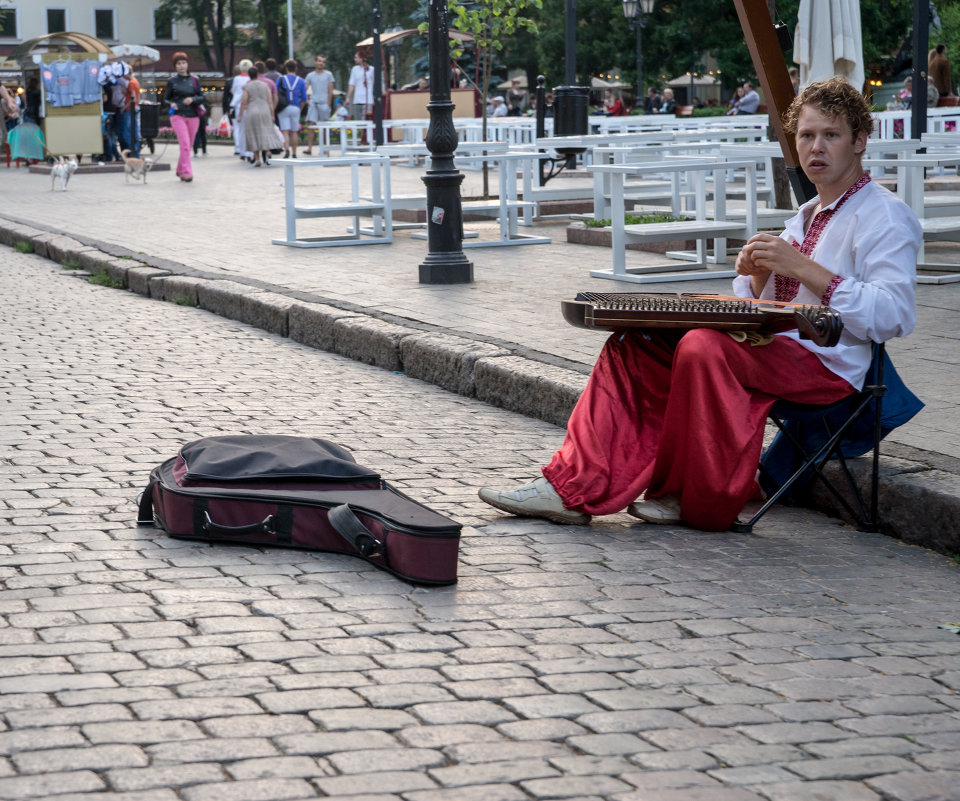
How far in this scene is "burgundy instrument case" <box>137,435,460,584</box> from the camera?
3924 mm

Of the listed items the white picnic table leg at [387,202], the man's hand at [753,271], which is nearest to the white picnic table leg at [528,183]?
the white picnic table leg at [387,202]

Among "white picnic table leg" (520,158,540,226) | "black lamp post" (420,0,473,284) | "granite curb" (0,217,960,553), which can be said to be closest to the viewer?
"granite curb" (0,217,960,553)

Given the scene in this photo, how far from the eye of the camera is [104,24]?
77.3m

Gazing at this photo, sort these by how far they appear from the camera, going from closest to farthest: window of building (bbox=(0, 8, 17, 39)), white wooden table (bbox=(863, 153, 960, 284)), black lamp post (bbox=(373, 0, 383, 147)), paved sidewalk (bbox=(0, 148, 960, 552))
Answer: paved sidewalk (bbox=(0, 148, 960, 552))
white wooden table (bbox=(863, 153, 960, 284))
black lamp post (bbox=(373, 0, 383, 147))
window of building (bbox=(0, 8, 17, 39))

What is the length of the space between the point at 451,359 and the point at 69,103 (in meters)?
19.2

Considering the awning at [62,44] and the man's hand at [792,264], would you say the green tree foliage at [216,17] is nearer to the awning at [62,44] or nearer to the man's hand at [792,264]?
the awning at [62,44]

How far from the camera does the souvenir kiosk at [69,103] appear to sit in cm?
2411

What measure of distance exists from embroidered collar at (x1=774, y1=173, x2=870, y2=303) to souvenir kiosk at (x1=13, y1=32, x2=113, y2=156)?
2126cm

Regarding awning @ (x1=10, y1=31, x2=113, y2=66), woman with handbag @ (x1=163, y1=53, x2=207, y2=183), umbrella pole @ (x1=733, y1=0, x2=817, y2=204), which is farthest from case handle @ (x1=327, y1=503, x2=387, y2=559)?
awning @ (x1=10, y1=31, x2=113, y2=66)

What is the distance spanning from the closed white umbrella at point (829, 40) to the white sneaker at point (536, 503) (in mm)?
7342

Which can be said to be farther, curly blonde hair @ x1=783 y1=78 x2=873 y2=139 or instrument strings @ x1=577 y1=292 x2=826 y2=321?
curly blonde hair @ x1=783 y1=78 x2=873 y2=139

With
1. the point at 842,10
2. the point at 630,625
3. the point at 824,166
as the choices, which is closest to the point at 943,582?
the point at 630,625

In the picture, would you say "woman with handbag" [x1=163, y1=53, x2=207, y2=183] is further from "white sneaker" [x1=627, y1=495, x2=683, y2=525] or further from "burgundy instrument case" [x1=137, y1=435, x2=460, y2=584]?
"white sneaker" [x1=627, y1=495, x2=683, y2=525]

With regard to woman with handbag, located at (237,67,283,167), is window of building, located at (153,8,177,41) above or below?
above
